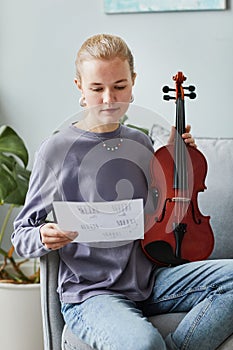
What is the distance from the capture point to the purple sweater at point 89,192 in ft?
6.38

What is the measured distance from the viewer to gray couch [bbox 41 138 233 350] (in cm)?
204

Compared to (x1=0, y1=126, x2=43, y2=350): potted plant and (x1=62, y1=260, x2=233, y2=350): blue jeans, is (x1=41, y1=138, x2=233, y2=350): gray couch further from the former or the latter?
(x1=0, y1=126, x2=43, y2=350): potted plant

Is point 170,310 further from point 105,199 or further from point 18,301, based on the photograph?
point 18,301

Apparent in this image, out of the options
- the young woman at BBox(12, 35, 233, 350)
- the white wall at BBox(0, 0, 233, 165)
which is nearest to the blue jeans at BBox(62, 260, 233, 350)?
the young woman at BBox(12, 35, 233, 350)

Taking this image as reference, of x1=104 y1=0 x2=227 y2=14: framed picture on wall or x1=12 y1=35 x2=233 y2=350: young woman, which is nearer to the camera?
x1=12 y1=35 x2=233 y2=350: young woman

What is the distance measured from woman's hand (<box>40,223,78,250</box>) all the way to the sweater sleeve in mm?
26

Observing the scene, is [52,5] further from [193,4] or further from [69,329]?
[69,329]

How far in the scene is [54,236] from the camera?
1900mm

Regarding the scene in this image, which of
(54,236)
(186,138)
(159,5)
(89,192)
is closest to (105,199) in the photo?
(89,192)

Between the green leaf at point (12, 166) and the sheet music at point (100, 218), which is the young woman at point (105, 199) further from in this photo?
the green leaf at point (12, 166)

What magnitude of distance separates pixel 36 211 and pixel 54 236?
5.0 inches

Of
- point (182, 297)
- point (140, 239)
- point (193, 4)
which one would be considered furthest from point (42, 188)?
point (193, 4)

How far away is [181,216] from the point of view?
196 centimetres

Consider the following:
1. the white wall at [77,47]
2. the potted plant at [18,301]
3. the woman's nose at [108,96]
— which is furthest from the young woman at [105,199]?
the white wall at [77,47]
